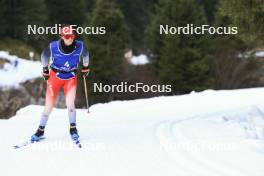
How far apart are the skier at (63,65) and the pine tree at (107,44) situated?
2275 cm

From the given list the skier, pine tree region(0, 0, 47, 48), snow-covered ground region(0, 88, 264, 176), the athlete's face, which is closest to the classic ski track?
snow-covered ground region(0, 88, 264, 176)

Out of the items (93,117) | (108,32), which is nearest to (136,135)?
(93,117)

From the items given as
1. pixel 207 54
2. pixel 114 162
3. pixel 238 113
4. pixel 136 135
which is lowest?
pixel 114 162

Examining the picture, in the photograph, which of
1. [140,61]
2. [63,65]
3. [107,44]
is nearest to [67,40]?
[63,65]

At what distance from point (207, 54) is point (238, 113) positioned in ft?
67.4

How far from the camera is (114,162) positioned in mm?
6797

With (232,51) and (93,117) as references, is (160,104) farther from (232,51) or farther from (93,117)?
(232,51)

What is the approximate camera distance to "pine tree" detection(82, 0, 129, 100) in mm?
31078

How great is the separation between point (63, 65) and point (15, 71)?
73.4ft

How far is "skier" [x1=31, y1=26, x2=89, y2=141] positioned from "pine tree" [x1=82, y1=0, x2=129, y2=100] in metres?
22.8

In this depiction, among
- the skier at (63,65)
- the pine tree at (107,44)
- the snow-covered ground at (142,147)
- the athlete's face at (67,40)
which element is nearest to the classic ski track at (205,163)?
the snow-covered ground at (142,147)

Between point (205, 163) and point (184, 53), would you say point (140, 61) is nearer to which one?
point (184, 53)

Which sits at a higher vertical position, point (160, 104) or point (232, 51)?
point (232, 51)

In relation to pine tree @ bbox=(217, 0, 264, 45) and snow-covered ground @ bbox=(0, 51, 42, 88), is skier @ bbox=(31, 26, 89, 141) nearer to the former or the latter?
pine tree @ bbox=(217, 0, 264, 45)
